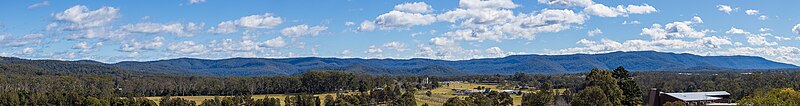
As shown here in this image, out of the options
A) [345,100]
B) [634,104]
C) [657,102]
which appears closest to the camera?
[634,104]

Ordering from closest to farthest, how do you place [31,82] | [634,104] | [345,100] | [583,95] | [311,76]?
[583,95], [634,104], [345,100], [31,82], [311,76]

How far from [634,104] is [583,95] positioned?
6.32 metres

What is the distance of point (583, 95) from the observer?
4816cm

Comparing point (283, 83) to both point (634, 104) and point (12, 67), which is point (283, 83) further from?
point (12, 67)

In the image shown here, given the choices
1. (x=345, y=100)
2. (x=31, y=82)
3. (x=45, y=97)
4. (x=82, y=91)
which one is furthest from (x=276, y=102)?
(x=31, y=82)

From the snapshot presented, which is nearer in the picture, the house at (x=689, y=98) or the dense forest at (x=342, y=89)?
the dense forest at (x=342, y=89)

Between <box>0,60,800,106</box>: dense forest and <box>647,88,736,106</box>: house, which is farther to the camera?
<box>647,88,736,106</box>: house

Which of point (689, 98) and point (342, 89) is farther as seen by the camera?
point (342, 89)

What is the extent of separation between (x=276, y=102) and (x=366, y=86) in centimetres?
3914

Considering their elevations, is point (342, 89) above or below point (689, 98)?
below

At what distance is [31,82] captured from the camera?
122m

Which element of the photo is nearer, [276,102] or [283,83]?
[276,102]

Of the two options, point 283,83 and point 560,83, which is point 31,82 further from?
point 560,83

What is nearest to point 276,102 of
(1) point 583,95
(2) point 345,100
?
(2) point 345,100
